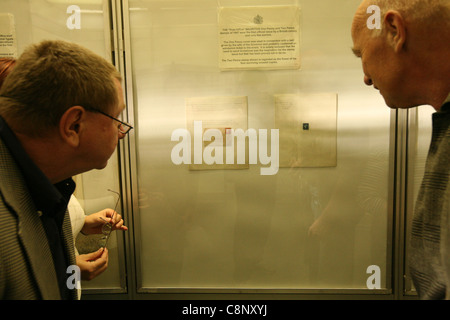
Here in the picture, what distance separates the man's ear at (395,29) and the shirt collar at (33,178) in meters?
0.81

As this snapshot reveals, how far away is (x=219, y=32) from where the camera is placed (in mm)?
1141

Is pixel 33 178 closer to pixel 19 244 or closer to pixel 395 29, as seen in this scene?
pixel 19 244

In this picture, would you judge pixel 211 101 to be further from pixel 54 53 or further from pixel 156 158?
pixel 54 53

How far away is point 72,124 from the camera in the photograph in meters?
0.62

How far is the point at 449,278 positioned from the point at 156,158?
1014 millimetres

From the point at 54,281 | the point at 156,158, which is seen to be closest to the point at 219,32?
the point at 156,158
